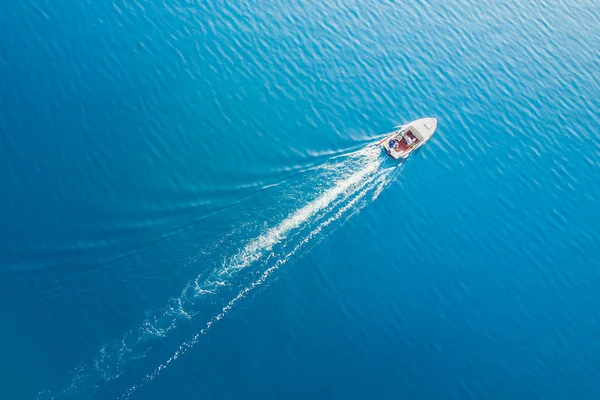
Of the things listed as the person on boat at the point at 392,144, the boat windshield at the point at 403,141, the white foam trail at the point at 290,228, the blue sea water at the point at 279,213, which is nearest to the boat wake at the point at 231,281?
the white foam trail at the point at 290,228

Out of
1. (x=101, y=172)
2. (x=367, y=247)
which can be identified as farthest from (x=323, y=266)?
(x=101, y=172)

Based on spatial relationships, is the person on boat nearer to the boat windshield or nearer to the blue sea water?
the boat windshield

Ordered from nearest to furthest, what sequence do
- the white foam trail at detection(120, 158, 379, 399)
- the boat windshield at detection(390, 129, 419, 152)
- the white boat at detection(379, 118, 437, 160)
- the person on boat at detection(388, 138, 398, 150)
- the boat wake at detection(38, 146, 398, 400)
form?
the boat wake at detection(38, 146, 398, 400), the white foam trail at detection(120, 158, 379, 399), the white boat at detection(379, 118, 437, 160), the person on boat at detection(388, 138, 398, 150), the boat windshield at detection(390, 129, 419, 152)

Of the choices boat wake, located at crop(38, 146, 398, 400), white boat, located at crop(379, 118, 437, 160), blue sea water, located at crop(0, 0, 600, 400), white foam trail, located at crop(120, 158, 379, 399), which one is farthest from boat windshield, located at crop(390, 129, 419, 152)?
white foam trail, located at crop(120, 158, 379, 399)

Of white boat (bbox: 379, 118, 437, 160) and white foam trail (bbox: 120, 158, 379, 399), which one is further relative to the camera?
white boat (bbox: 379, 118, 437, 160)

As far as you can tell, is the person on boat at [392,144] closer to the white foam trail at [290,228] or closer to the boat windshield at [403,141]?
the boat windshield at [403,141]

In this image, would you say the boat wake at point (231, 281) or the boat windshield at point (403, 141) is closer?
the boat wake at point (231, 281)

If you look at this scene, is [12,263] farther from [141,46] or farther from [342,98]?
[342,98]

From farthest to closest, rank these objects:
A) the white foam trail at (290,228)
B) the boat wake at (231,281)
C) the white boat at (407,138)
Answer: the white boat at (407,138) → the white foam trail at (290,228) → the boat wake at (231,281)

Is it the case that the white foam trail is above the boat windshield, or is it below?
below

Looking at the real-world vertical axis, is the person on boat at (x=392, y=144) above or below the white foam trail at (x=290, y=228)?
above
